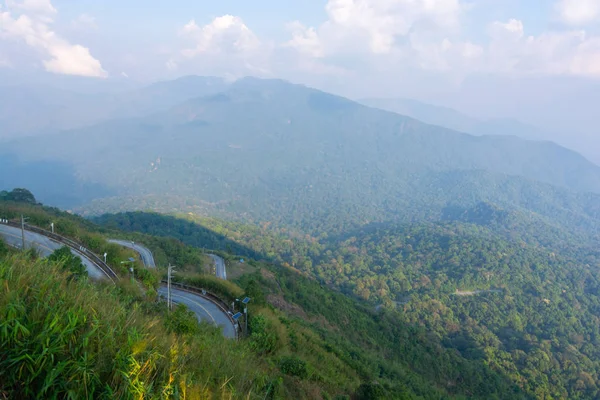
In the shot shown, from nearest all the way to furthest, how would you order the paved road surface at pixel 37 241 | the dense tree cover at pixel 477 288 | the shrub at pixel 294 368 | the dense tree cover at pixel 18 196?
the shrub at pixel 294 368, the paved road surface at pixel 37 241, the dense tree cover at pixel 18 196, the dense tree cover at pixel 477 288

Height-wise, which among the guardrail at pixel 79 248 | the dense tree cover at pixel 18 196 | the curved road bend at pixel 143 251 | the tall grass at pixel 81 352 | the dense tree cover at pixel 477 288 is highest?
the tall grass at pixel 81 352

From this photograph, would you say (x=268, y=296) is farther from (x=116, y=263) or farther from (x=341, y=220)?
(x=341, y=220)

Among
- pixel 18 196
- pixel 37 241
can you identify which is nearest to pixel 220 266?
pixel 37 241

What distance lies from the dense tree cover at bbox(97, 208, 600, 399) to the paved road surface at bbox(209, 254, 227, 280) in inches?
278

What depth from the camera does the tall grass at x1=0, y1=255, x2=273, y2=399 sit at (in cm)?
353

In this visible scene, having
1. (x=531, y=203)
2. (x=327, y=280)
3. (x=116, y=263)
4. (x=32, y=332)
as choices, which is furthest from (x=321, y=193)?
(x=32, y=332)

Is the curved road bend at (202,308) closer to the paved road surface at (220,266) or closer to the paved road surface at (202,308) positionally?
the paved road surface at (202,308)

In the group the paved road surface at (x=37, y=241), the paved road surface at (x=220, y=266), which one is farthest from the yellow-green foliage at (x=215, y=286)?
the paved road surface at (x=220, y=266)

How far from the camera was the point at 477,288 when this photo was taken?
59625mm

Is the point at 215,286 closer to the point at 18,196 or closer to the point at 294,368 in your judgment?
the point at 294,368

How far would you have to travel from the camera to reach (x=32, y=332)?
390 centimetres

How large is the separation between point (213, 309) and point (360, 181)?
179 m

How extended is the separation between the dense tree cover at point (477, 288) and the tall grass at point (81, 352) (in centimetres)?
2631

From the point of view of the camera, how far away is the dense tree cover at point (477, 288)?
37844mm
